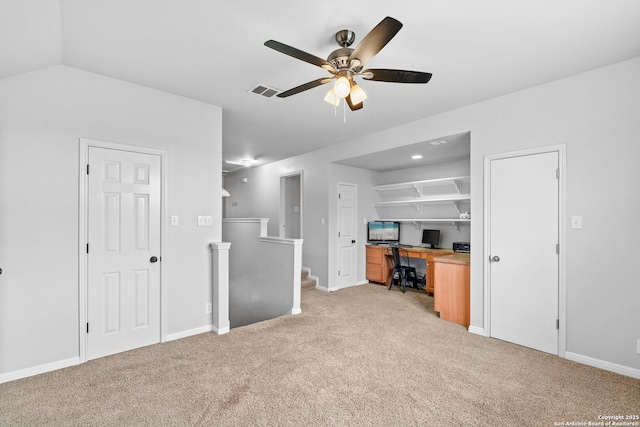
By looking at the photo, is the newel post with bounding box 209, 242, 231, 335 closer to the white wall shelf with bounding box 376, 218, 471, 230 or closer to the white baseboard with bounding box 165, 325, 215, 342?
the white baseboard with bounding box 165, 325, 215, 342

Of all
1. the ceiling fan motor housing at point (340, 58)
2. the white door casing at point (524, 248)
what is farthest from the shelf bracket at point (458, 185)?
the ceiling fan motor housing at point (340, 58)

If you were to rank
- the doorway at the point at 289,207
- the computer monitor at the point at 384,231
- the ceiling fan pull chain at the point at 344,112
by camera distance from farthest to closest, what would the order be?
the doorway at the point at 289,207
the computer monitor at the point at 384,231
the ceiling fan pull chain at the point at 344,112

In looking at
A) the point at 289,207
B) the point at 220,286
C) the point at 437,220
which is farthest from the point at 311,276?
the point at 220,286

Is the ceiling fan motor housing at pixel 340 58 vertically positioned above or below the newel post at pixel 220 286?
above

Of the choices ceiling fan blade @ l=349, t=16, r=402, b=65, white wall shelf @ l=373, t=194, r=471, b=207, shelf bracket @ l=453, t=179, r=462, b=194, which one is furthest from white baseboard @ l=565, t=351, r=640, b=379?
ceiling fan blade @ l=349, t=16, r=402, b=65

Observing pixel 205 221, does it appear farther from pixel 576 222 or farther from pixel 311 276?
pixel 576 222

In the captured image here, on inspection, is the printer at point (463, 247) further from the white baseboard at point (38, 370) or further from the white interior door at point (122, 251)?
the white baseboard at point (38, 370)

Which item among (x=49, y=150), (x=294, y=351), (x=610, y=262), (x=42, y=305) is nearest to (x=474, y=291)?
(x=610, y=262)

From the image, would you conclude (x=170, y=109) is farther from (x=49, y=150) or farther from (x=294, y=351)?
(x=294, y=351)

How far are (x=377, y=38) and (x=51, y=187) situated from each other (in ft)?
9.38

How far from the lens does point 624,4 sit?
189 cm

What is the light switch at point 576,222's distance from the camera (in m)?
→ 2.79

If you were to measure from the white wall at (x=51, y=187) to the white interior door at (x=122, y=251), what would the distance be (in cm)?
12

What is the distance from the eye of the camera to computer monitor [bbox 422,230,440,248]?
18.7 ft
